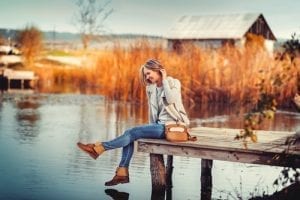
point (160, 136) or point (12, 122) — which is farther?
point (12, 122)

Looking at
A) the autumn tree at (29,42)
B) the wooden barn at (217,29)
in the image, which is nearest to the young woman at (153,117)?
the autumn tree at (29,42)

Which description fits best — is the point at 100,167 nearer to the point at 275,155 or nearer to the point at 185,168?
the point at 185,168

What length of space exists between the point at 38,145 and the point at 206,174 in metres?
3.34

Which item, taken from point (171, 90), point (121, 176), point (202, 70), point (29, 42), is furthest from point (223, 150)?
point (29, 42)

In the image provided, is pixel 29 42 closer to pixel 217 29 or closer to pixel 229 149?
pixel 217 29

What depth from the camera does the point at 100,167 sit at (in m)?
7.80

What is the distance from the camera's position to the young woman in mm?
6328

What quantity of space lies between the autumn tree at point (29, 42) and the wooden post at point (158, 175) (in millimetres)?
32477

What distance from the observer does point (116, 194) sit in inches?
253

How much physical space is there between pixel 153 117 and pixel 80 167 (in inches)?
63.6

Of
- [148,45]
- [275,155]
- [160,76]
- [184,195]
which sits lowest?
[184,195]

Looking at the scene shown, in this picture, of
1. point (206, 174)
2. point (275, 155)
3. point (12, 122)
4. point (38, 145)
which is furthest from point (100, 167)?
point (12, 122)

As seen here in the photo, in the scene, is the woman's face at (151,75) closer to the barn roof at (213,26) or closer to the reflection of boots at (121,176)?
the reflection of boots at (121,176)

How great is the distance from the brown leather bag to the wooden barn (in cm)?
3325
